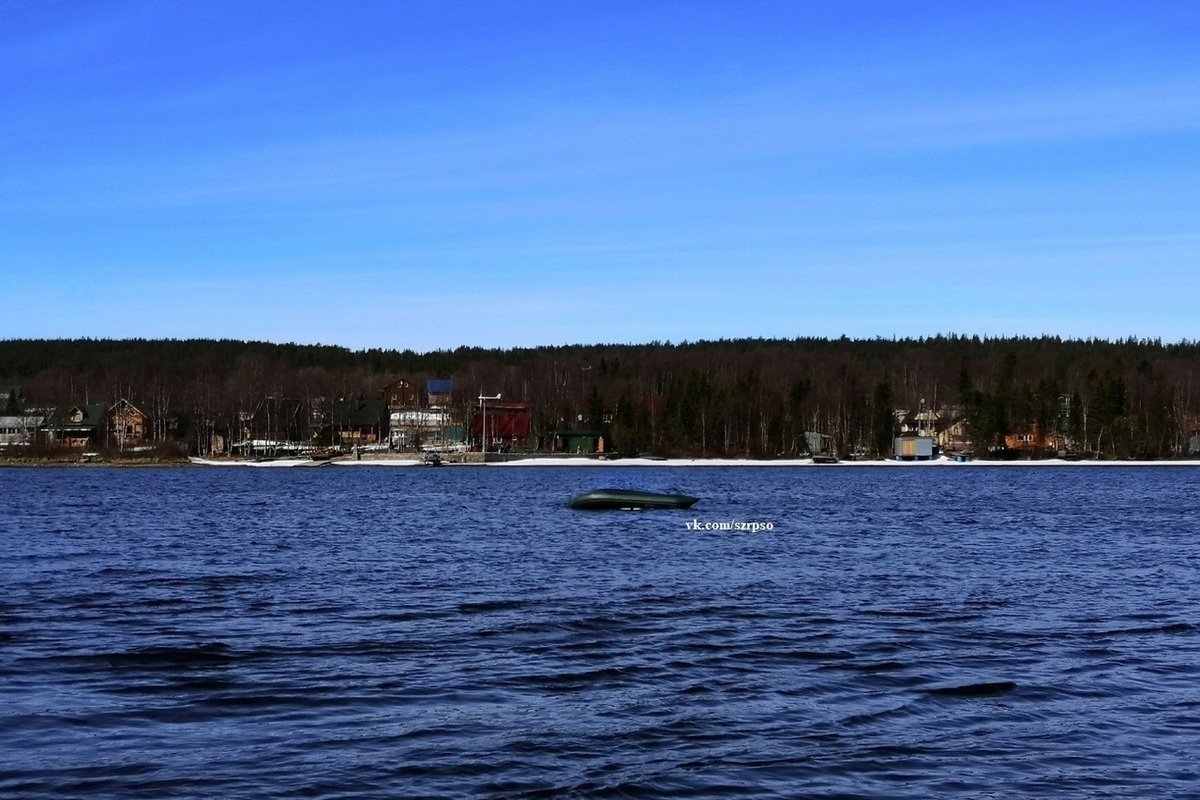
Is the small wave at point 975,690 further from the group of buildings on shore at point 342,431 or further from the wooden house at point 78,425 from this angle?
Result: the wooden house at point 78,425

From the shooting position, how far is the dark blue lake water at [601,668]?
1421cm

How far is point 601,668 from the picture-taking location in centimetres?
1995

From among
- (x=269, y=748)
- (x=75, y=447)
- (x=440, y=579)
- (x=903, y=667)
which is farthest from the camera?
(x=75, y=447)

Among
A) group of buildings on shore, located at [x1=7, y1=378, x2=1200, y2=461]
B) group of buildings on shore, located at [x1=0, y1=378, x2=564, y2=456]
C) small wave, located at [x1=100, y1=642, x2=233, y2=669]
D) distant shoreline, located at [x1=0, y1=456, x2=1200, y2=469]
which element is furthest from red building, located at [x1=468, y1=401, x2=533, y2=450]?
small wave, located at [x1=100, y1=642, x2=233, y2=669]

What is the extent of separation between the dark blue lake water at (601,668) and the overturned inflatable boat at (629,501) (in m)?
18.7

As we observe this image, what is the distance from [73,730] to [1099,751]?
12379 millimetres

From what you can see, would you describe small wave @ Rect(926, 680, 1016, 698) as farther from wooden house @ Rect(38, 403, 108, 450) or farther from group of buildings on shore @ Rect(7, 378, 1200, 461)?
wooden house @ Rect(38, 403, 108, 450)

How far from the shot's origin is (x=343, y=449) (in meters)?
177

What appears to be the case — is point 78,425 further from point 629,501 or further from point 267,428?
point 629,501

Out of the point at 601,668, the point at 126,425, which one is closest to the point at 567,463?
the point at 126,425

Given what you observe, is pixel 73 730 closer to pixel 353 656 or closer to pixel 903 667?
pixel 353 656

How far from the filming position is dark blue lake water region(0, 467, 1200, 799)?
14.2 meters

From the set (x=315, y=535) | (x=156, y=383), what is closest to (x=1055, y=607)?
(x=315, y=535)

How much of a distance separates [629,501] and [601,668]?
147 feet
